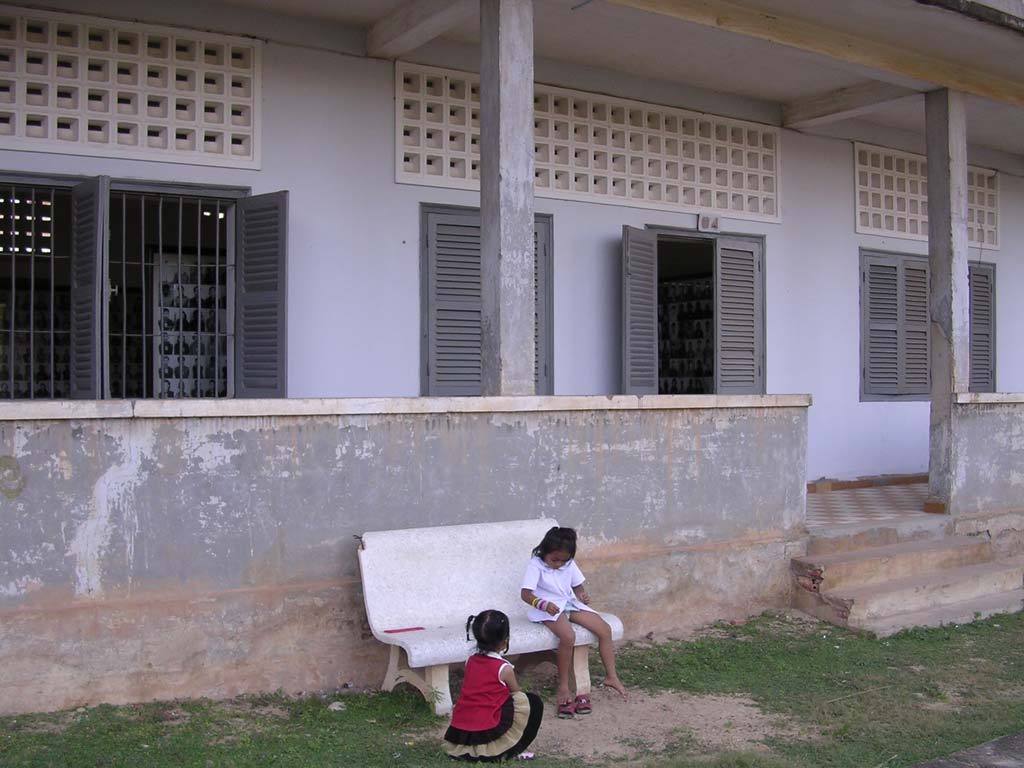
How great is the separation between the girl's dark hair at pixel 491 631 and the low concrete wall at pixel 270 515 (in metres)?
1.12

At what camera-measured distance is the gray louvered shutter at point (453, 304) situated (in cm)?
758

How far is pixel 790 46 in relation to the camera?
7.25 m

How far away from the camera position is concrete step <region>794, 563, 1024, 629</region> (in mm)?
6613

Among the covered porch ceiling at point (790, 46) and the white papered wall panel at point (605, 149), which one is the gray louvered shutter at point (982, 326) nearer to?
the covered porch ceiling at point (790, 46)

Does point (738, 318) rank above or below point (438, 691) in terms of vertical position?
above

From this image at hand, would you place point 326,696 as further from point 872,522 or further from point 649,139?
point 649,139

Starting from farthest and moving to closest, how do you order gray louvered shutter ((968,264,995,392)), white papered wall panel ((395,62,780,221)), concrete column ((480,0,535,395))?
1. gray louvered shutter ((968,264,995,392))
2. white papered wall panel ((395,62,780,221))
3. concrete column ((480,0,535,395))

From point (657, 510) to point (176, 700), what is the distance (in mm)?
2953

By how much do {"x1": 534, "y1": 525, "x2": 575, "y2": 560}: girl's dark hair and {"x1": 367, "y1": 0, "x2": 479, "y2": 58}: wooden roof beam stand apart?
3259 mm

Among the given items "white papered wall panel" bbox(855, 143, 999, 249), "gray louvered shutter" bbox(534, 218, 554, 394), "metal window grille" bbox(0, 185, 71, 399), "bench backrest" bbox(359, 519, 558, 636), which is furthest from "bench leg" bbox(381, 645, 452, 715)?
"white papered wall panel" bbox(855, 143, 999, 249)

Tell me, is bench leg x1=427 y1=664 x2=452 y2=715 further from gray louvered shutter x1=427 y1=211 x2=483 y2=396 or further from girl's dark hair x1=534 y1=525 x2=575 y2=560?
gray louvered shutter x1=427 y1=211 x2=483 y2=396

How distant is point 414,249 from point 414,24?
161 cm

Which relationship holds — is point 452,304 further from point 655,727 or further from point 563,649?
point 655,727

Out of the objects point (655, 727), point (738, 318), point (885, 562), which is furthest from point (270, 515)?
point (738, 318)
